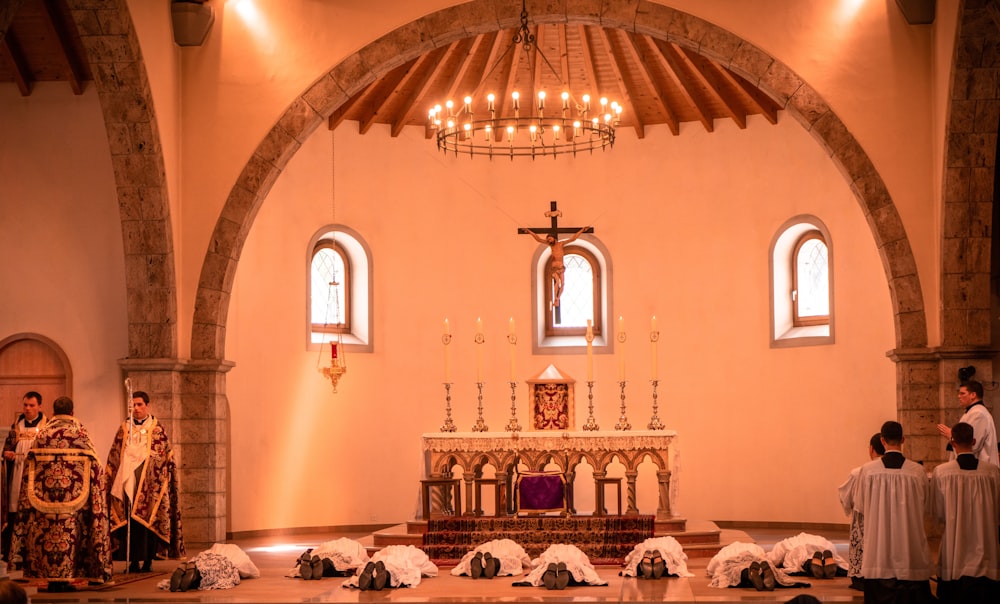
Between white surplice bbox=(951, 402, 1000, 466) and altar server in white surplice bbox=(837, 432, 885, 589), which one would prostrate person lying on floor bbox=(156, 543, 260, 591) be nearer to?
altar server in white surplice bbox=(837, 432, 885, 589)

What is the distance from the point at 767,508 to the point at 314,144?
23.2 feet

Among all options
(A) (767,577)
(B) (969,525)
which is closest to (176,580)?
(A) (767,577)

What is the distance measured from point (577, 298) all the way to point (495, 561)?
6903 mm

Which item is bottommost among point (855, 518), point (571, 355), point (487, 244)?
point (855, 518)

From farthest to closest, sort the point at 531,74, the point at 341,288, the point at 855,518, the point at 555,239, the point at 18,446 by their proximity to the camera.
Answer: the point at 341,288, the point at 531,74, the point at 555,239, the point at 18,446, the point at 855,518

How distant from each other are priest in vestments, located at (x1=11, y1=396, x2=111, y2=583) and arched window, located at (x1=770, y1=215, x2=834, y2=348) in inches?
347

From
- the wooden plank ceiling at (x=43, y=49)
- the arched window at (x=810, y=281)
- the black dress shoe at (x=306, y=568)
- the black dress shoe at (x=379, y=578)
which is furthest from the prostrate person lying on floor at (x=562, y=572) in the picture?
the wooden plank ceiling at (x=43, y=49)

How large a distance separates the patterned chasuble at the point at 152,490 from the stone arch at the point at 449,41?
217 centimetres

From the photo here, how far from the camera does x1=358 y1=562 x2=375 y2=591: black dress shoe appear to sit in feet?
29.3

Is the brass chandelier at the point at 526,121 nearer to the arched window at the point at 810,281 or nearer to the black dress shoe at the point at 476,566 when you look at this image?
the arched window at the point at 810,281

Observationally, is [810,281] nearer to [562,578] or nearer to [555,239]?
[555,239]

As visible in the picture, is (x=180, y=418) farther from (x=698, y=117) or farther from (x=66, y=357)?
(x=698, y=117)

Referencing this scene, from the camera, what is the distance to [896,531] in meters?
7.73

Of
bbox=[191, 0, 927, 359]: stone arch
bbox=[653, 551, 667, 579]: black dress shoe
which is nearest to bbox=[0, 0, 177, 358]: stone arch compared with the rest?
bbox=[191, 0, 927, 359]: stone arch
